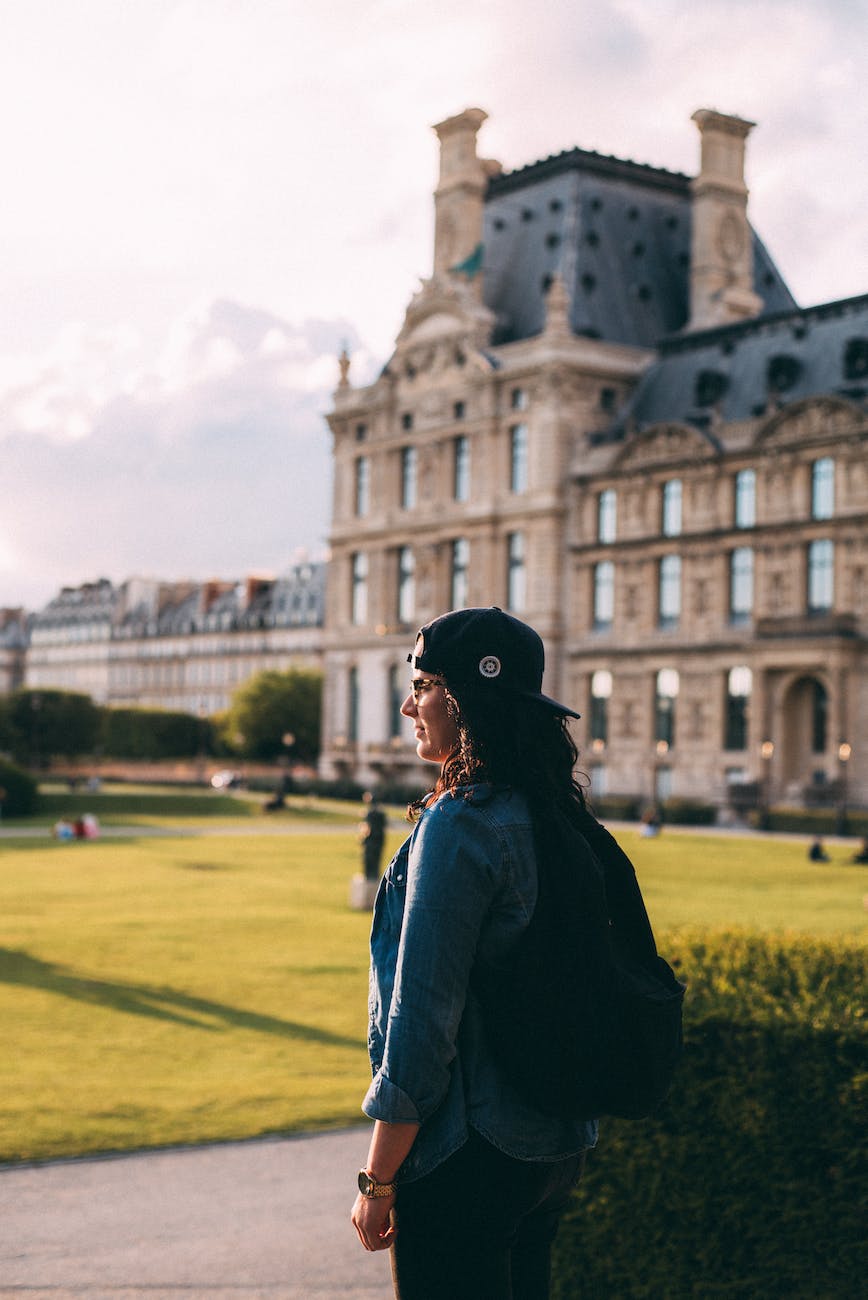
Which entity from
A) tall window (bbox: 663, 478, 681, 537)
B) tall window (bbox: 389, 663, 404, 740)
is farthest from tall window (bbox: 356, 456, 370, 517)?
tall window (bbox: 663, 478, 681, 537)

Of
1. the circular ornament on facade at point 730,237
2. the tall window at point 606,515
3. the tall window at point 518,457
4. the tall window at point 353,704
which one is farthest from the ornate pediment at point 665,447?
the tall window at point 353,704

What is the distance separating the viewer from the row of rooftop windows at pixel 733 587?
226 ft

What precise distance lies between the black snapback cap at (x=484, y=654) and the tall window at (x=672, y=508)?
71.4m

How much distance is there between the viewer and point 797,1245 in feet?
22.8

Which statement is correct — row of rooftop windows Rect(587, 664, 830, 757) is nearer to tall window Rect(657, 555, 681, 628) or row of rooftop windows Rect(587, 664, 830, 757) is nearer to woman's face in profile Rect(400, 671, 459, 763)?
tall window Rect(657, 555, 681, 628)

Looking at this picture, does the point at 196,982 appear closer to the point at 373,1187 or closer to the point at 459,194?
the point at 373,1187

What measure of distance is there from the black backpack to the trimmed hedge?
5840 cm

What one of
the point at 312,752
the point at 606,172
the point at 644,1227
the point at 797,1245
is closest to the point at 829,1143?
the point at 797,1245

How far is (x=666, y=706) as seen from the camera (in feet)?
250

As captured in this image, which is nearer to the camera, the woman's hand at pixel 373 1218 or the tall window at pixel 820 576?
the woman's hand at pixel 373 1218

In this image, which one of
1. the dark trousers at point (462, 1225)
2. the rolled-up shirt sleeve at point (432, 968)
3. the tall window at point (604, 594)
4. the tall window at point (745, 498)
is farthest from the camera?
the tall window at point (604, 594)

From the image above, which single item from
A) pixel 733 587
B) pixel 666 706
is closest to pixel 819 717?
pixel 733 587

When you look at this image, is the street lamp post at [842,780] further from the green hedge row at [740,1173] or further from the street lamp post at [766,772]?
the green hedge row at [740,1173]

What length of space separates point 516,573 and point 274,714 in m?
30.8
